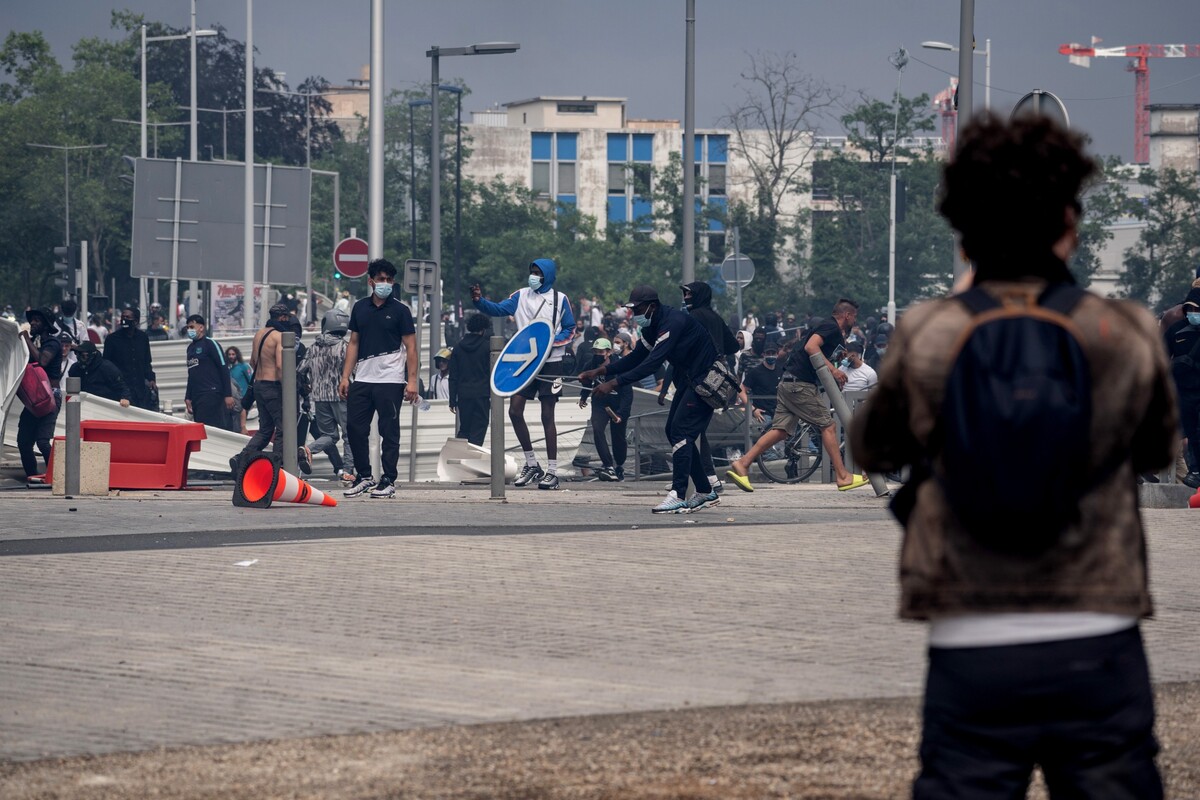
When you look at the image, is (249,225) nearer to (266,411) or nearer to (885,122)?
(266,411)

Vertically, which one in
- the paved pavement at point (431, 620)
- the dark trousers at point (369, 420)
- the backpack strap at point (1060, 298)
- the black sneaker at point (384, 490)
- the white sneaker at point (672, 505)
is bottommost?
the black sneaker at point (384, 490)

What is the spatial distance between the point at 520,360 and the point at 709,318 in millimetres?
1630

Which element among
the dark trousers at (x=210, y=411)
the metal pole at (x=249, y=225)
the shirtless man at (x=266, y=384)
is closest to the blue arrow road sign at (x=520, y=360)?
the shirtless man at (x=266, y=384)

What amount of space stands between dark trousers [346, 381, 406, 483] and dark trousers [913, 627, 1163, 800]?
11.3m

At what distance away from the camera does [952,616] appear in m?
2.76

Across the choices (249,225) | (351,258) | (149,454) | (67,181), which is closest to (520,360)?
(149,454)

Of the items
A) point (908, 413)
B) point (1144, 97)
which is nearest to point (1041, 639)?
point (908, 413)

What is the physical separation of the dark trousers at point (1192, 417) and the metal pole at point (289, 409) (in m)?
7.08

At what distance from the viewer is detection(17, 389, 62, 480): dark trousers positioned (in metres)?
16.4

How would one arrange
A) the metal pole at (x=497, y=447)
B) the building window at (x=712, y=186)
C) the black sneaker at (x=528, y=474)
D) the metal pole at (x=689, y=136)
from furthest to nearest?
1. the building window at (x=712, y=186)
2. the metal pole at (x=689, y=136)
3. the black sneaker at (x=528, y=474)
4. the metal pole at (x=497, y=447)

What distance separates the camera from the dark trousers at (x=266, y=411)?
15812 mm

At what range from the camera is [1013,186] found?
9.16 feet

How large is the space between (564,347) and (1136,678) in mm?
13727

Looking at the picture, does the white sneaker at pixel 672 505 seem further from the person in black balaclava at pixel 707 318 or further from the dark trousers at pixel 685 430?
the person in black balaclava at pixel 707 318
